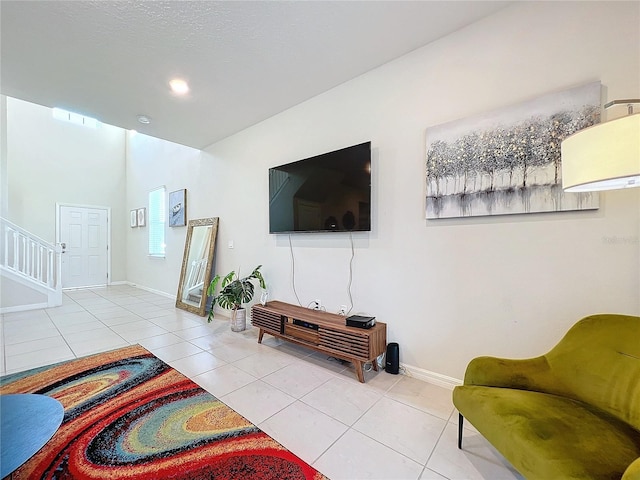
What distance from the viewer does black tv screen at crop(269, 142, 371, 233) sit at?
8.12ft

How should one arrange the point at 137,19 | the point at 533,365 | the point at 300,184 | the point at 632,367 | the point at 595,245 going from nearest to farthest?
the point at 632,367 < the point at 533,365 < the point at 595,245 < the point at 137,19 < the point at 300,184

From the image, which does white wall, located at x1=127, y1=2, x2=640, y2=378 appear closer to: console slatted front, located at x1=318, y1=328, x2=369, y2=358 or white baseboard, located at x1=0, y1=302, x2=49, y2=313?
console slatted front, located at x1=318, y1=328, x2=369, y2=358

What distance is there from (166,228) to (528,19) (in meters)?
6.24

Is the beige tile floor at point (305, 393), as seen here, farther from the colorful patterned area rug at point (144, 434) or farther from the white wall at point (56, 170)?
the white wall at point (56, 170)

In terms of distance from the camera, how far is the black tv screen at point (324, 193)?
247cm

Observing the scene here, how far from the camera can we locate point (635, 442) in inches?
41.0

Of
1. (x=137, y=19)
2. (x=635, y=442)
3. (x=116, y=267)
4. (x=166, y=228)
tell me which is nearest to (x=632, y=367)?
(x=635, y=442)

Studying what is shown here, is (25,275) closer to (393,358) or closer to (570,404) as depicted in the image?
(393,358)

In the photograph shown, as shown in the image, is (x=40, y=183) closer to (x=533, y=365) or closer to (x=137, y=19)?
(x=137, y=19)

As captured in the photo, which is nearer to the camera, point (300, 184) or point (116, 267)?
point (300, 184)

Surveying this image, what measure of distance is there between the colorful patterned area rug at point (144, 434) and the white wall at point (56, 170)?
17.8 feet

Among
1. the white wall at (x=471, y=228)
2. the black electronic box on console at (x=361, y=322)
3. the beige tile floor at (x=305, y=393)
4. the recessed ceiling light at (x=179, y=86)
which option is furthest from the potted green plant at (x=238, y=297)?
the recessed ceiling light at (x=179, y=86)

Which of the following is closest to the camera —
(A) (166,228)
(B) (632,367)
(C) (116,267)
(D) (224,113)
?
(B) (632,367)

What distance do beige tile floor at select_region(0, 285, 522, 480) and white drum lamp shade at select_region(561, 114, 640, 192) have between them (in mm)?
1485
